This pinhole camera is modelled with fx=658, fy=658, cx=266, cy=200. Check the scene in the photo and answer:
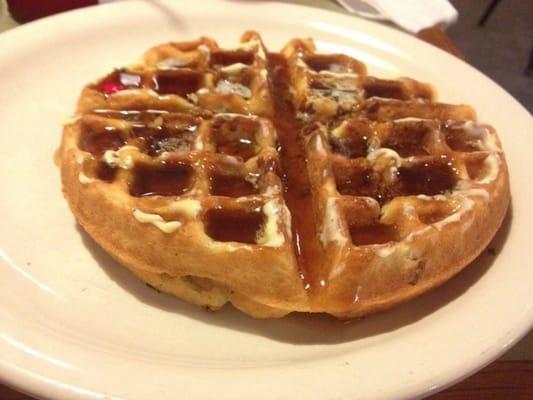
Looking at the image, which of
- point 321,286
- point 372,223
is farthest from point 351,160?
point 321,286

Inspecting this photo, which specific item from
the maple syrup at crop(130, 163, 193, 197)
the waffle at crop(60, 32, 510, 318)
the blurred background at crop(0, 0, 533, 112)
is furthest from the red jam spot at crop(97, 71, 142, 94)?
the blurred background at crop(0, 0, 533, 112)

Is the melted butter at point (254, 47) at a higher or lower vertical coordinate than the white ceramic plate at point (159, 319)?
higher

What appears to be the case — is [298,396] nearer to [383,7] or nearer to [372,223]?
[372,223]

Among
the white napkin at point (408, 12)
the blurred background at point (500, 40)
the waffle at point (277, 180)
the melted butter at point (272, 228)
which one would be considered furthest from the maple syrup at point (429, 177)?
the blurred background at point (500, 40)

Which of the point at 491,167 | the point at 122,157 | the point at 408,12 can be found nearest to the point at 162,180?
the point at 122,157

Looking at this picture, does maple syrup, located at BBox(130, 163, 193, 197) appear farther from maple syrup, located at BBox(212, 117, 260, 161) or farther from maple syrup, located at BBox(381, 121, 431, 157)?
maple syrup, located at BBox(381, 121, 431, 157)

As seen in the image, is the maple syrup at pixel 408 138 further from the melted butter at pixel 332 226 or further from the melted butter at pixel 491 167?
the melted butter at pixel 332 226
